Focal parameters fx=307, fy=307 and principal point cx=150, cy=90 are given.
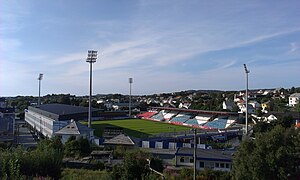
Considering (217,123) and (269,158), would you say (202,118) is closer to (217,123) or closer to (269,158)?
(217,123)

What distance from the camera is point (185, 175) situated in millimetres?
10812

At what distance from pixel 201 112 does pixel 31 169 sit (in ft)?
102

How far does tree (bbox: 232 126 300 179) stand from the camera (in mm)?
9891

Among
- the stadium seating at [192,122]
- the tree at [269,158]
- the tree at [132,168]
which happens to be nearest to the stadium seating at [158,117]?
the stadium seating at [192,122]

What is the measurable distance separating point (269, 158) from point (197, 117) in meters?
28.0

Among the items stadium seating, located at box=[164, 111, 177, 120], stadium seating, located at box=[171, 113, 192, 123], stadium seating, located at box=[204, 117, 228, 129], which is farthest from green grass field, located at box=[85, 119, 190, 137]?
stadium seating, located at box=[164, 111, 177, 120]

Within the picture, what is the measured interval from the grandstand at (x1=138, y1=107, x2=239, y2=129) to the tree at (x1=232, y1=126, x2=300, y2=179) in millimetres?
21831

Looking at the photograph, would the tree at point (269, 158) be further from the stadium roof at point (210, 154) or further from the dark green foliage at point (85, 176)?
the dark green foliage at point (85, 176)

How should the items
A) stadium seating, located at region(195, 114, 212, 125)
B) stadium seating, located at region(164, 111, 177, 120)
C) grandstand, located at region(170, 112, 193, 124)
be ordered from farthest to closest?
stadium seating, located at region(164, 111, 177, 120) < grandstand, located at region(170, 112, 193, 124) < stadium seating, located at region(195, 114, 212, 125)

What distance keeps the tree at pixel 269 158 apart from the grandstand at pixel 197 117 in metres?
21.8

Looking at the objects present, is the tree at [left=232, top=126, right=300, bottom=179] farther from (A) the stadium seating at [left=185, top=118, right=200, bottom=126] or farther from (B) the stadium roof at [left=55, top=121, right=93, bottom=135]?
(A) the stadium seating at [left=185, top=118, right=200, bottom=126]

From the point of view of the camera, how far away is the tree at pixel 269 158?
9891mm

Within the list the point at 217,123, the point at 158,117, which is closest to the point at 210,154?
the point at 217,123

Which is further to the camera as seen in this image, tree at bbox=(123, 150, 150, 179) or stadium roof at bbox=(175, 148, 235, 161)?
stadium roof at bbox=(175, 148, 235, 161)
